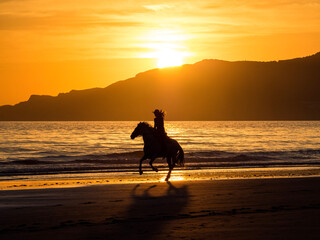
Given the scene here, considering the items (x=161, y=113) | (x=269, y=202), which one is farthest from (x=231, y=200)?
(x=161, y=113)

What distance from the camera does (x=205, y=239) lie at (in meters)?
8.84

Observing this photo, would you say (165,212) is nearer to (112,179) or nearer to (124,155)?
(112,179)

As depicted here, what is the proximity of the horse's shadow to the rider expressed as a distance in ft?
13.4

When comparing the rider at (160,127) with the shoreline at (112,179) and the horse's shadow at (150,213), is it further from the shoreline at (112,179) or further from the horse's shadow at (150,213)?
the horse's shadow at (150,213)

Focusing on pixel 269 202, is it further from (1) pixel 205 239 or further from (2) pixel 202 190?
(1) pixel 205 239

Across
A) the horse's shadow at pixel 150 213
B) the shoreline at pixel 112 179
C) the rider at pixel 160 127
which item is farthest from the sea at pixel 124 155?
the horse's shadow at pixel 150 213

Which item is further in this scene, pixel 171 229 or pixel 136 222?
pixel 136 222

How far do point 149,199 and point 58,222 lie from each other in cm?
431

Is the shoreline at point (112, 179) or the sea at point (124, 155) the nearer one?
the shoreline at point (112, 179)

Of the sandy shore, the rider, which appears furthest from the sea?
the sandy shore

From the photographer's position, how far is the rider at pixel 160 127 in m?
20.5

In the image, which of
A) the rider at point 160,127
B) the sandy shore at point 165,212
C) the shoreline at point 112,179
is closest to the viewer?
the sandy shore at point 165,212

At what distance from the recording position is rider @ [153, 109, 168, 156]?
20.5 metres

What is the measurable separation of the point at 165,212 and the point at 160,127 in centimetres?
908
